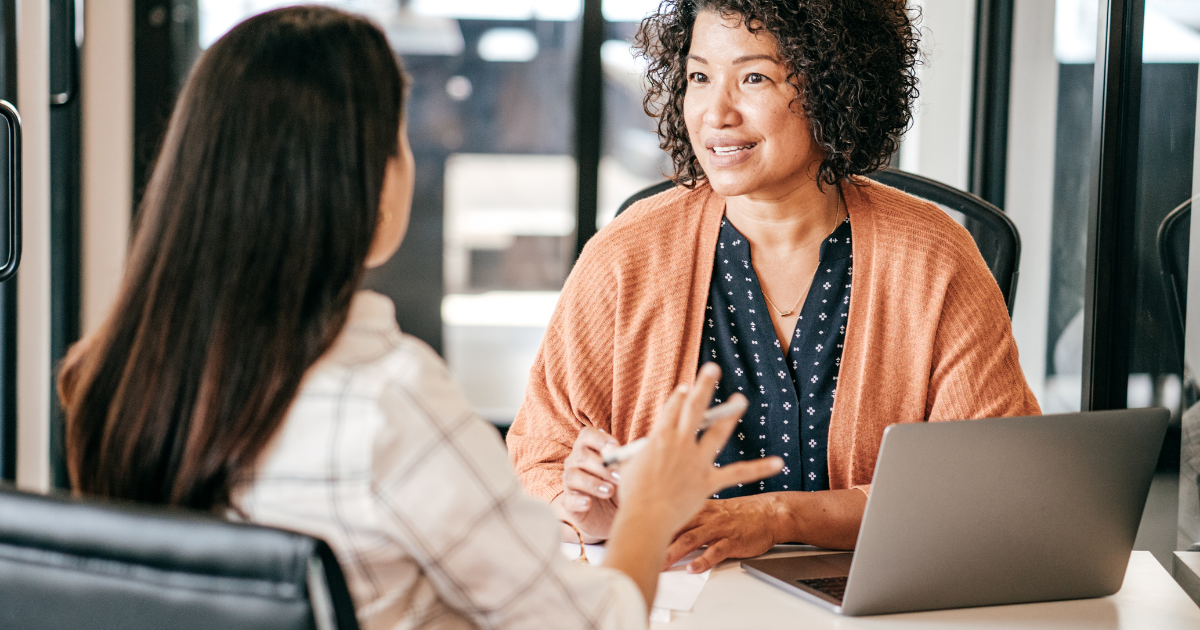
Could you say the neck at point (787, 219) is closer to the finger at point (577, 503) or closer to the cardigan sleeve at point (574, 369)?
the cardigan sleeve at point (574, 369)

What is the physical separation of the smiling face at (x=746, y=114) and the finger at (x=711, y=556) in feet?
1.83

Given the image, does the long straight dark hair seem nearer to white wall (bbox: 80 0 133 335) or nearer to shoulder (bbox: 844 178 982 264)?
shoulder (bbox: 844 178 982 264)

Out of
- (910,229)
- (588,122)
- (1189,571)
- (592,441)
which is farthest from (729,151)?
(588,122)

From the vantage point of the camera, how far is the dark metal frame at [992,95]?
2.80m

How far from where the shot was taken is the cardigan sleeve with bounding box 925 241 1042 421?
1.38 meters

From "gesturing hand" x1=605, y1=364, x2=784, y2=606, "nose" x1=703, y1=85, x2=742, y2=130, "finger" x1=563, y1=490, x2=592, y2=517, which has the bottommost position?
"finger" x1=563, y1=490, x2=592, y2=517

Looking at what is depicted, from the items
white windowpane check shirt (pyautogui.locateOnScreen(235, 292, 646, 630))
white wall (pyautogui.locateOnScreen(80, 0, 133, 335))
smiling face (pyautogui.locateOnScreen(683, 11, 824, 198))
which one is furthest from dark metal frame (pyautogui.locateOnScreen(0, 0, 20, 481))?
white windowpane check shirt (pyautogui.locateOnScreen(235, 292, 646, 630))

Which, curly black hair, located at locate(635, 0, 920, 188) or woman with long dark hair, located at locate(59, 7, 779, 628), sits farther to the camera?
curly black hair, located at locate(635, 0, 920, 188)

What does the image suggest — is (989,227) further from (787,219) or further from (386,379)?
(386,379)

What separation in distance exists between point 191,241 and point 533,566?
0.33 meters

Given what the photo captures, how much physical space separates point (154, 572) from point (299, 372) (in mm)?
169

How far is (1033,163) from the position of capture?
103 inches

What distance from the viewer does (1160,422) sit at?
1026 mm

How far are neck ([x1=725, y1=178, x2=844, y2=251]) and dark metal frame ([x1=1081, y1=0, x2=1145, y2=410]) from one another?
59 centimetres
